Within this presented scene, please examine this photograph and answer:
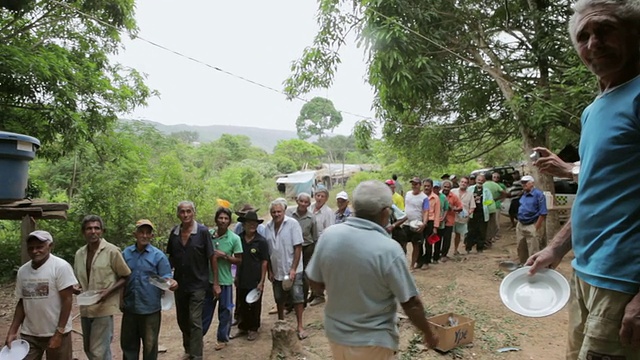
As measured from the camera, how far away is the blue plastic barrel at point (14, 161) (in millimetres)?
3482

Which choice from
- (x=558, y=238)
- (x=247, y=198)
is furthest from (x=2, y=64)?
(x=247, y=198)

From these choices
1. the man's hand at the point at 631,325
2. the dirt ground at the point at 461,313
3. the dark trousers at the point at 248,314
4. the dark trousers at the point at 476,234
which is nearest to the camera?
the man's hand at the point at 631,325

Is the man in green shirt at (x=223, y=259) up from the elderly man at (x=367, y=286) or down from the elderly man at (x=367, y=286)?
down

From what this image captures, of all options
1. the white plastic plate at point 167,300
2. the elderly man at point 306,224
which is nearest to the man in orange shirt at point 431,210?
the elderly man at point 306,224

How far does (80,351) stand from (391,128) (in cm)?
834

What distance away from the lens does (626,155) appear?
1246 mm

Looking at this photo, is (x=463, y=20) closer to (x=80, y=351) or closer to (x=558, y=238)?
(x=558, y=238)

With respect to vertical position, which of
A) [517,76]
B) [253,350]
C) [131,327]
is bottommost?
[253,350]

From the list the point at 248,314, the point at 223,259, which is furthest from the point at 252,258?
the point at 248,314

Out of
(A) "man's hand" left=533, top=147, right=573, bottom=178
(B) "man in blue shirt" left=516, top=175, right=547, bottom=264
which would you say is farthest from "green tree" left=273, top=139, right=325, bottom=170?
(A) "man's hand" left=533, top=147, right=573, bottom=178

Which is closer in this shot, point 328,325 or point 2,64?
point 328,325

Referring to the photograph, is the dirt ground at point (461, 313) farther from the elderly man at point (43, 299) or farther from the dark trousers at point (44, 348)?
the elderly man at point (43, 299)

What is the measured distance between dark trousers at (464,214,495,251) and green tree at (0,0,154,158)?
8267mm

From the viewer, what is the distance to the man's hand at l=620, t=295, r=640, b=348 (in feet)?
A: 3.87
